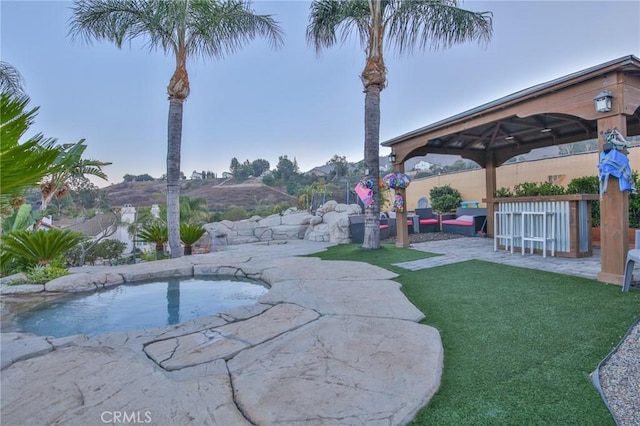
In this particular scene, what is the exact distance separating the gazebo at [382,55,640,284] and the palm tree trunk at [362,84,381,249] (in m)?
0.74

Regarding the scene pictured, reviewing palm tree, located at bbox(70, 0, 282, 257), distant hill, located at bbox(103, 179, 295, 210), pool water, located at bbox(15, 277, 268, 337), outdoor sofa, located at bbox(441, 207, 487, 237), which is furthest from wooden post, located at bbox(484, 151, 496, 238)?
distant hill, located at bbox(103, 179, 295, 210)

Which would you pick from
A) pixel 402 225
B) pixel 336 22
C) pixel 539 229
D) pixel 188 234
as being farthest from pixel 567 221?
pixel 188 234

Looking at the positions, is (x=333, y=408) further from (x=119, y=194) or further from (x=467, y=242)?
(x=119, y=194)

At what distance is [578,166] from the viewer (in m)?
11.8

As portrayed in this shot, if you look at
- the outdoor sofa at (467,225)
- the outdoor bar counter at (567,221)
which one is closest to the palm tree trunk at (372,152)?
the outdoor bar counter at (567,221)

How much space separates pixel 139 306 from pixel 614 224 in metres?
6.39

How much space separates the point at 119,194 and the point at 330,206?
1010 inches

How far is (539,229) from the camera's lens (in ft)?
20.4

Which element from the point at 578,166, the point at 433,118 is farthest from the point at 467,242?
the point at 433,118

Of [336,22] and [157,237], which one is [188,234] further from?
[336,22]

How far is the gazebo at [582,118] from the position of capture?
3.90 meters

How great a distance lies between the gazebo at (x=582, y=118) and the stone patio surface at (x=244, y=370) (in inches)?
114

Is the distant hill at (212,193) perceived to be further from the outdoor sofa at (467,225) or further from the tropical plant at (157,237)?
the outdoor sofa at (467,225)

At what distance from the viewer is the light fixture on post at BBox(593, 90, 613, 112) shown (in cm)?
389
